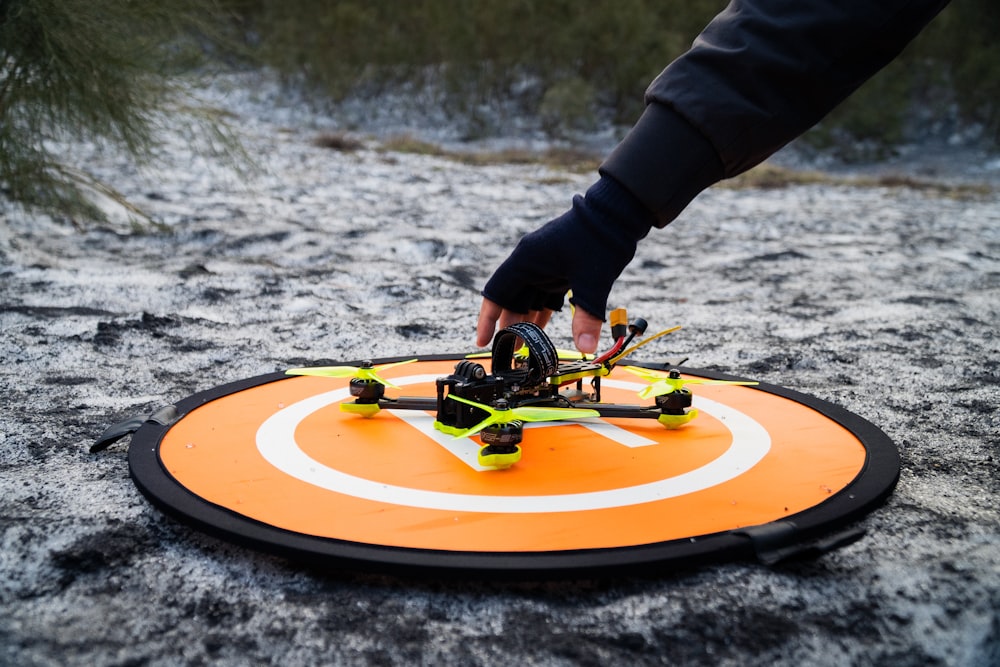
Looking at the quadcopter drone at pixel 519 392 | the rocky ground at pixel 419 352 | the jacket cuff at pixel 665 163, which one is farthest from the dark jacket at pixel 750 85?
the rocky ground at pixel 419 352

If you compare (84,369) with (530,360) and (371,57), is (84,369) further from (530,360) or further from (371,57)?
(371,57)

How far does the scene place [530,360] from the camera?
1.48 metres

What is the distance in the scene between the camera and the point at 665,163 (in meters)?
1.19

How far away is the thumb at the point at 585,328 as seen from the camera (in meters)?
1.26

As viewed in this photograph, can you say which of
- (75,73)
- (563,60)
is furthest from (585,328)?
(563,60)

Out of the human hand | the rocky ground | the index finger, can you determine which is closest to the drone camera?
the index finger

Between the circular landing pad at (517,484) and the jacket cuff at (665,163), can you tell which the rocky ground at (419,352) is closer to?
the circular landing pad at (517,484)

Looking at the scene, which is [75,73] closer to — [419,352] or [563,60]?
[419,352]

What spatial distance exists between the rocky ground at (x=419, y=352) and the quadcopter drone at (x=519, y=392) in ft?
1.33

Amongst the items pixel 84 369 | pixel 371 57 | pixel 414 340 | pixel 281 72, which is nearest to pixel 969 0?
pixel 371 57

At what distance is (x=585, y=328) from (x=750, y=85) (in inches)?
17.7

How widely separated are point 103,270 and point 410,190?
9.21 feet

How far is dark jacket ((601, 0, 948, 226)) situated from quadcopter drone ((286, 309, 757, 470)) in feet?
1.32

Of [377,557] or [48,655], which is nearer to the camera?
[48,655]
